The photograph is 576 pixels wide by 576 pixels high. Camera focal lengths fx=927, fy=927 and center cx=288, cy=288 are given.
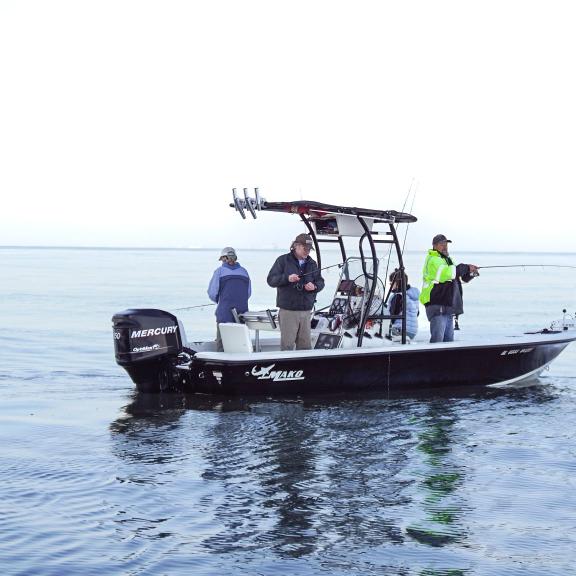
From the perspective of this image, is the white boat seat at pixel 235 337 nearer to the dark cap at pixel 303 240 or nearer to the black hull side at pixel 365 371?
the black hull side at pixel 365 371

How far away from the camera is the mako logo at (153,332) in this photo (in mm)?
9414

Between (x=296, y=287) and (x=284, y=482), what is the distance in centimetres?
367

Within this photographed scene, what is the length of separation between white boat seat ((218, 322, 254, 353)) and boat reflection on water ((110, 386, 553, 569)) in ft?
1.82

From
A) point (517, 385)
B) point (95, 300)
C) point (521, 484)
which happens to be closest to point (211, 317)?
point (95, 300)

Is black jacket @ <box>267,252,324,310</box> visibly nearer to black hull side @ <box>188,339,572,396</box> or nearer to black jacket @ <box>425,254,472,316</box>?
black hull side @ <box>188,339,572,396</box>

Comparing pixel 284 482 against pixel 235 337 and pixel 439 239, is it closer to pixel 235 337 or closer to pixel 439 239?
pixel 235 337

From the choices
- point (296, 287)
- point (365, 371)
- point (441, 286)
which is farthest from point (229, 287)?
point (441, 286)

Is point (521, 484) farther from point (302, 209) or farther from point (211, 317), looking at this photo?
point (211, 317)

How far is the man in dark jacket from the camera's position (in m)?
9.89

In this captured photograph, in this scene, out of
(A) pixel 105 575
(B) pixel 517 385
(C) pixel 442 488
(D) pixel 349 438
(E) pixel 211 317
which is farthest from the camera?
(E) pixel 211 317

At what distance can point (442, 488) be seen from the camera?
6516 millimetres

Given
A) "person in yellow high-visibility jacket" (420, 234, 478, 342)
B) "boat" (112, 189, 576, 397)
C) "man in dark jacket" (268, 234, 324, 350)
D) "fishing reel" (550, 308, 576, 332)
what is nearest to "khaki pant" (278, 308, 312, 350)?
"man in dark jacket" (268, 234, 324, 350)

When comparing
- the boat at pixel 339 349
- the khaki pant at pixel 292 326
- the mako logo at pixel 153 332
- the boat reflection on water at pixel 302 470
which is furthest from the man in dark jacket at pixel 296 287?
the mako logo at pixel 153 332

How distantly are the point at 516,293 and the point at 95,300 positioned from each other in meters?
18.0
